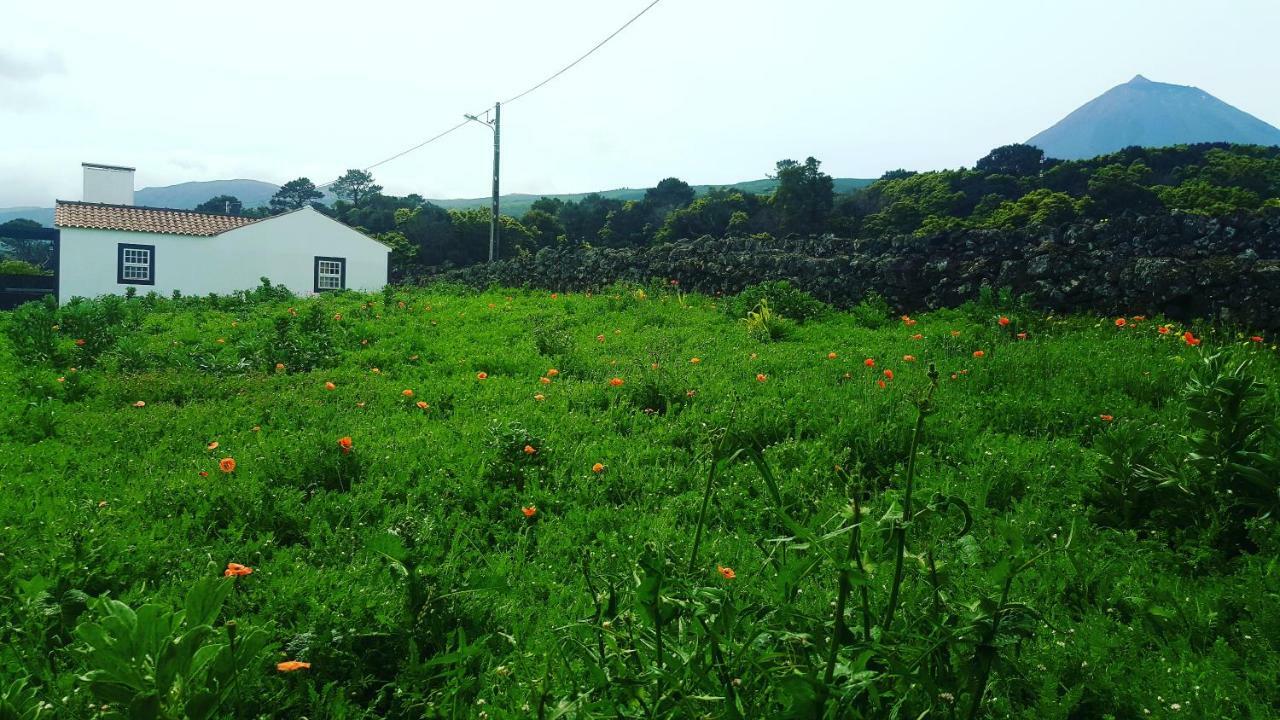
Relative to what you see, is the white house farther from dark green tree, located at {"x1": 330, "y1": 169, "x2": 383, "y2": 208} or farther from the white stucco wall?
dark green tree, located at {"x1": 330, "y1": 169, "x2": 383, "y2": 208}

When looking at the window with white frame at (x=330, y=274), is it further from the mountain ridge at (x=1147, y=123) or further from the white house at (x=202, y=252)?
the mountain ridge at (x=1147, y=123)

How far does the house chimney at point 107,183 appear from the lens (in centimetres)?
2869

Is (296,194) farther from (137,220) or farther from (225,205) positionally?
(137,220)

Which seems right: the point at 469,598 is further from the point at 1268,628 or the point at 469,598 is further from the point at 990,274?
the point at 990,274

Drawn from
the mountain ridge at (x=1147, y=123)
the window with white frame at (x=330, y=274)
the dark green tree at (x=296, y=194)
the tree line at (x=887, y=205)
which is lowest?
the window with white frame at (x=330, y=274)

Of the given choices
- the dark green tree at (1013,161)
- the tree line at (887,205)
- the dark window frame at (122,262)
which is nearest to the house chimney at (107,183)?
the dark window frame at (122,262)

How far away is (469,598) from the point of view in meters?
2.55

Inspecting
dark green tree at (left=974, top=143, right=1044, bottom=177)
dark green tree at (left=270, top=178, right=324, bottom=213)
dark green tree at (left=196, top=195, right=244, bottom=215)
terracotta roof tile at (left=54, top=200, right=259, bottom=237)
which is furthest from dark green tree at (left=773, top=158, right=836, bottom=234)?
dark green tree at (left=270, top=178, right=324, bottom=213)

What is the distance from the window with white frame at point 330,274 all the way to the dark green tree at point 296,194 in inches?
1272

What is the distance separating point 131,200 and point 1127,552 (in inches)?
1429

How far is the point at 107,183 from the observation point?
2912cm

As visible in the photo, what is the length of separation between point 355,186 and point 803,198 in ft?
137

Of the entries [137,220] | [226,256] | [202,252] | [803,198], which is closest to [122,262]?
[137,220]

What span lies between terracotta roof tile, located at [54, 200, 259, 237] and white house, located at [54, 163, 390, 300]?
3 centimetres
